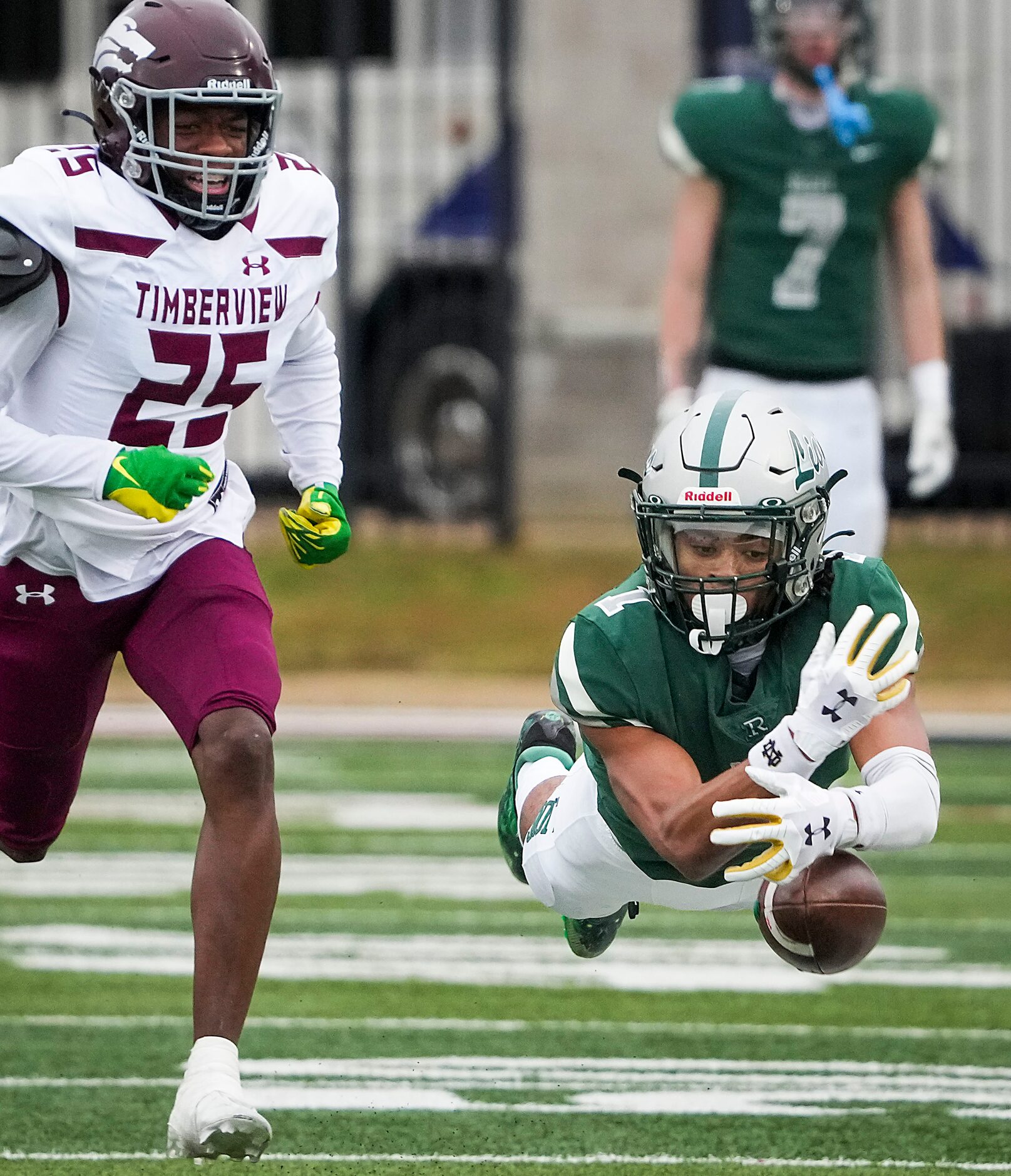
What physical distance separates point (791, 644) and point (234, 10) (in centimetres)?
141

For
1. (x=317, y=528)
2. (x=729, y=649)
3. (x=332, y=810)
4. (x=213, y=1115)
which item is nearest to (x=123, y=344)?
(x=317, y=528)

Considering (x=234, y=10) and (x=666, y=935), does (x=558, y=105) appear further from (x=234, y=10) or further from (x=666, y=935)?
(x=234, y=10)

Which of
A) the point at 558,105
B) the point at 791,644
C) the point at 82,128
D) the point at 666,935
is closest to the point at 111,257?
the point at 791,644

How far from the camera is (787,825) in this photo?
3.54 metres

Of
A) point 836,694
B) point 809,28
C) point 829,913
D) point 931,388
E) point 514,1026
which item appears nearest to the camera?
point 836,694

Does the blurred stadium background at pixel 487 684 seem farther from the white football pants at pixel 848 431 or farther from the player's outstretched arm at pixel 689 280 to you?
the player's outstretched arm at pixel 689 280

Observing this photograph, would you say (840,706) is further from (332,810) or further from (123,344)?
(332,810)

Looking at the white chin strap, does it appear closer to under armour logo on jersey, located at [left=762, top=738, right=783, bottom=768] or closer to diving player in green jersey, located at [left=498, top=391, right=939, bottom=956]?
diving player in green jersey, located at [left=498, top=391, right=939, bottom=956]

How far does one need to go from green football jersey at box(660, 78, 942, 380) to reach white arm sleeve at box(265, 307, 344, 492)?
2.21 metres

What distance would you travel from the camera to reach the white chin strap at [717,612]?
3814 mm

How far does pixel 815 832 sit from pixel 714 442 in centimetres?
65

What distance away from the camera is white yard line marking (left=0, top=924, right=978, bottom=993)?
5508 millimetres

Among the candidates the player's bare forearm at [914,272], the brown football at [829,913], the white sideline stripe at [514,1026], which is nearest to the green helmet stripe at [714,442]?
the brown football at [829,913]

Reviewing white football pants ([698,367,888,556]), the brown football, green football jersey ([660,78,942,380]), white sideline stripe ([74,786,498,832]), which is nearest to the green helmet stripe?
the brown football
